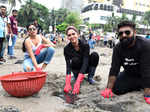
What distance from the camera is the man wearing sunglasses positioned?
209 cm

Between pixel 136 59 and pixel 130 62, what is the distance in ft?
0.32

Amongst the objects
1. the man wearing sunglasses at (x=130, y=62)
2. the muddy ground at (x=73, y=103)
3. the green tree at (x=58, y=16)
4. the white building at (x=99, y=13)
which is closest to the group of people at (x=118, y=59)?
the man wearing sunglasses at (x=130, y=62)

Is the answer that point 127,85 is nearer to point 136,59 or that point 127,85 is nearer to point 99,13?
point 136,59

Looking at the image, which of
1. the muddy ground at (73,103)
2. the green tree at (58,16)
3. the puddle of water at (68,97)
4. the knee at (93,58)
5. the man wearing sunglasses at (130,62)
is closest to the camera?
the muddy ground at (73,103)

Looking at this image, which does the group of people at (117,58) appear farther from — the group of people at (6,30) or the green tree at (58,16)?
the green tree at (58,16)

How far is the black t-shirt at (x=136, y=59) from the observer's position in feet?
6.87

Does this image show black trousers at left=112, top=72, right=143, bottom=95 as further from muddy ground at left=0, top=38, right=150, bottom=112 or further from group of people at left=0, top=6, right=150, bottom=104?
muddy ground at left=0, top=38, right=150, bottom=112

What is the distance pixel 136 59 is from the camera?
7.30 ft

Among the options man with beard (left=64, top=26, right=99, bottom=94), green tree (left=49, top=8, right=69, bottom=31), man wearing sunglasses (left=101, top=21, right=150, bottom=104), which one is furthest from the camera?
green tree (left=49, top=8, right=69, bottom=31)

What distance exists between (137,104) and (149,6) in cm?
9402

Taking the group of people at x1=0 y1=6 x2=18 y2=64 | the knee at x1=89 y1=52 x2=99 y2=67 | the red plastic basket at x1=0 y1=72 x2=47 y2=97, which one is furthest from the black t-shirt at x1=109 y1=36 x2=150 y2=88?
the group of people at x1=0 y1=6 x2=18 y2=64

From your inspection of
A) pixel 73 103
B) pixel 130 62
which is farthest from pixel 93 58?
pixel 73 103

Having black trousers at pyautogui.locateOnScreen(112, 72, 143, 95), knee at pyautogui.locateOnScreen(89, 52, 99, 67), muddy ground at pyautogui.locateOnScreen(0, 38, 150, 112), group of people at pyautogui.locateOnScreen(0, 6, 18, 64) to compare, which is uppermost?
group of people at pyautogui.locateOnScreen(0, 6, 18, 64)

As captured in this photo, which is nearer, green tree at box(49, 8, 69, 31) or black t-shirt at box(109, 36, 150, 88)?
black t-shirt at box(109, 36, 150, 88)
